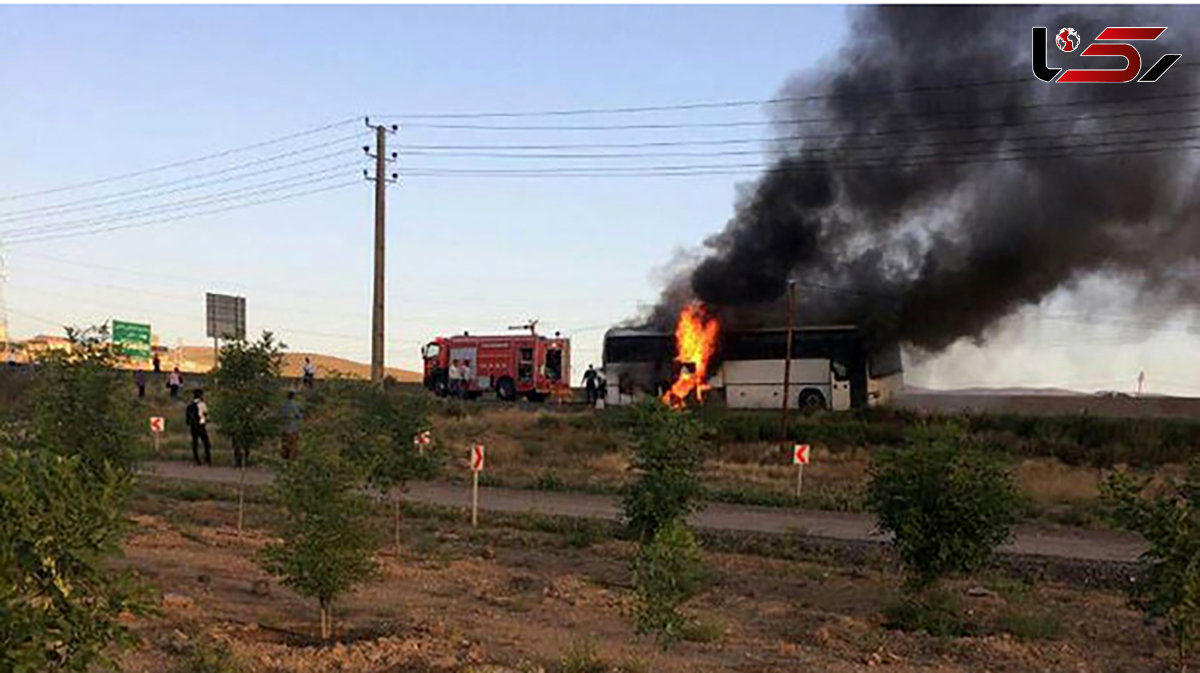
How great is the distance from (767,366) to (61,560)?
4450cm

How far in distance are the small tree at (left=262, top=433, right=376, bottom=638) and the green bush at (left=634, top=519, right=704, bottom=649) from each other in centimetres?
245

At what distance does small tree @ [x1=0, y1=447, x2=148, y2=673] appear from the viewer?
5.30m

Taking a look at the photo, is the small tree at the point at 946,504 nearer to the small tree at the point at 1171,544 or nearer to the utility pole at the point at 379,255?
the small tree at the point at 1171,544

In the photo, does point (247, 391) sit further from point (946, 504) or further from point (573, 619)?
point (946, 504)

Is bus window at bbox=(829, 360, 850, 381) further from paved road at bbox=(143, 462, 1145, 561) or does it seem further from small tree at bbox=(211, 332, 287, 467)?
small tree at bbox=(211, 332, 287, 467)

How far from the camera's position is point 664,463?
14.6 m

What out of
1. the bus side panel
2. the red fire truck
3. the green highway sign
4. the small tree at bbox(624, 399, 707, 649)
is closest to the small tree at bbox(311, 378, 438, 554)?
the small tree at bbox(624, 399, 707, 649)

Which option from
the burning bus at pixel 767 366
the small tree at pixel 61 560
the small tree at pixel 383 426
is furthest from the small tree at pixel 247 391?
the burning bus at pixel 767 366

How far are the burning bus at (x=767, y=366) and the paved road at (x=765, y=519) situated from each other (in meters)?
23.4

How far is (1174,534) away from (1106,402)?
68782mm

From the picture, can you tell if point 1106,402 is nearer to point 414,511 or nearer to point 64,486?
point 414,511

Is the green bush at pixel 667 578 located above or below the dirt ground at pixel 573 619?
above

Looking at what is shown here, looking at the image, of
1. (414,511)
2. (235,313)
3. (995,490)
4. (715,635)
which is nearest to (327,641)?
(715,635)

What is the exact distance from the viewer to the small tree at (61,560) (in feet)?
17.4
